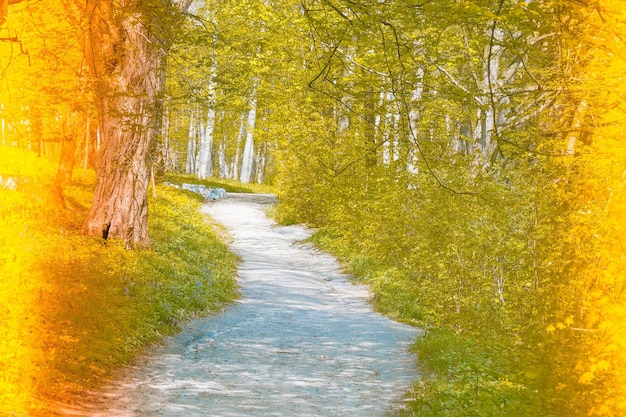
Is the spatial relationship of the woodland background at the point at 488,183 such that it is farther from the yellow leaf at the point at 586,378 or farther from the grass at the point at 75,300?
the grass at the point at 75,300

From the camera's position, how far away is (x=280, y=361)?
9.30m

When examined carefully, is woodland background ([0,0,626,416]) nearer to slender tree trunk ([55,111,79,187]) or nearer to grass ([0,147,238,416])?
slender tree trunk ([55,111,79,187])

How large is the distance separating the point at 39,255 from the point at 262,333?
3.74 m

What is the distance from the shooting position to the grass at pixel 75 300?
6074 mm

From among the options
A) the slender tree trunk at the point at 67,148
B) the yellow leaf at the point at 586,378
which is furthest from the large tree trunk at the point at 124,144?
the yellow leaf at the point at 586,378

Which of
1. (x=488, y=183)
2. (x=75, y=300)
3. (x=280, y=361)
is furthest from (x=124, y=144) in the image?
(x=488, y=183)

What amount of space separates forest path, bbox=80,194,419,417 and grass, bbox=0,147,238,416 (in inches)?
14.8

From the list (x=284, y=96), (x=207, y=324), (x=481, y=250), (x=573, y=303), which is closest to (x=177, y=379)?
(x=207, y=324)

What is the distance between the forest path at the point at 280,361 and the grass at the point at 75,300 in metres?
0.38

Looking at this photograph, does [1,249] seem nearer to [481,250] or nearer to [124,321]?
[124,321]

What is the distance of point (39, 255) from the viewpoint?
8.49 meters

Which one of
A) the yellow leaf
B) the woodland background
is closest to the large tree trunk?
the woodland background

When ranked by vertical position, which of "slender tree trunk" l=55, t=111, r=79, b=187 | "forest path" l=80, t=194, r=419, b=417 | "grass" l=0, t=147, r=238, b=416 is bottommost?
"forest path" l=80, t=194, r=419, b=417

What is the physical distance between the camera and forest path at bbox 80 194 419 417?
729 cm
